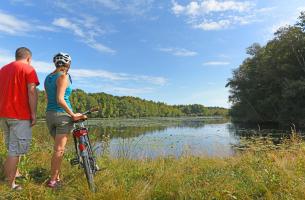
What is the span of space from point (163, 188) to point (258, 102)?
43623 millimetres

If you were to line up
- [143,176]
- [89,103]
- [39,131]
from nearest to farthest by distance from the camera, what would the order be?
1. [143,176]
2. [39,131]
3. [89,103]

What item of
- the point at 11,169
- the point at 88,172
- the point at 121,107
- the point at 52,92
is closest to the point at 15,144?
the point at 11,169

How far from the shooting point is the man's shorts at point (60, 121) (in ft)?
14.0

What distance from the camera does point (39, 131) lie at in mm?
8219

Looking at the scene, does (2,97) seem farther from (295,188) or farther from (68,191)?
(295,188)

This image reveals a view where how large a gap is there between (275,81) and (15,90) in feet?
130

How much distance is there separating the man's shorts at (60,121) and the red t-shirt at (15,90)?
277 millimetres

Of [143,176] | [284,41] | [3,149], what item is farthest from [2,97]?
[284,41]

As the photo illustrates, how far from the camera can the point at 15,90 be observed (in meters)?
4.30

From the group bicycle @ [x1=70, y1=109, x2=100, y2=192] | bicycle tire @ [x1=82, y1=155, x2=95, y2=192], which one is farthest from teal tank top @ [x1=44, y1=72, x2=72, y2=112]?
bicycle tire @ [x1=82, y1=155, x2=95, y2=192]

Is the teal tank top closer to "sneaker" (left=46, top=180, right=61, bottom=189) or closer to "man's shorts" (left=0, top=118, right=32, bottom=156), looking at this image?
"man's shorts" (left=0, top=118, right=32, bottom=156)

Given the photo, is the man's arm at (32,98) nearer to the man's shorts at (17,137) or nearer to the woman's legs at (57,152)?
the man's shorts at (17,137)

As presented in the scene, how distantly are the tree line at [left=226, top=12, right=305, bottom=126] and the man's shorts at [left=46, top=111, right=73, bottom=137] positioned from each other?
3221cm

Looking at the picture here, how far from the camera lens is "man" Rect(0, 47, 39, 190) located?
4258 millimetres
